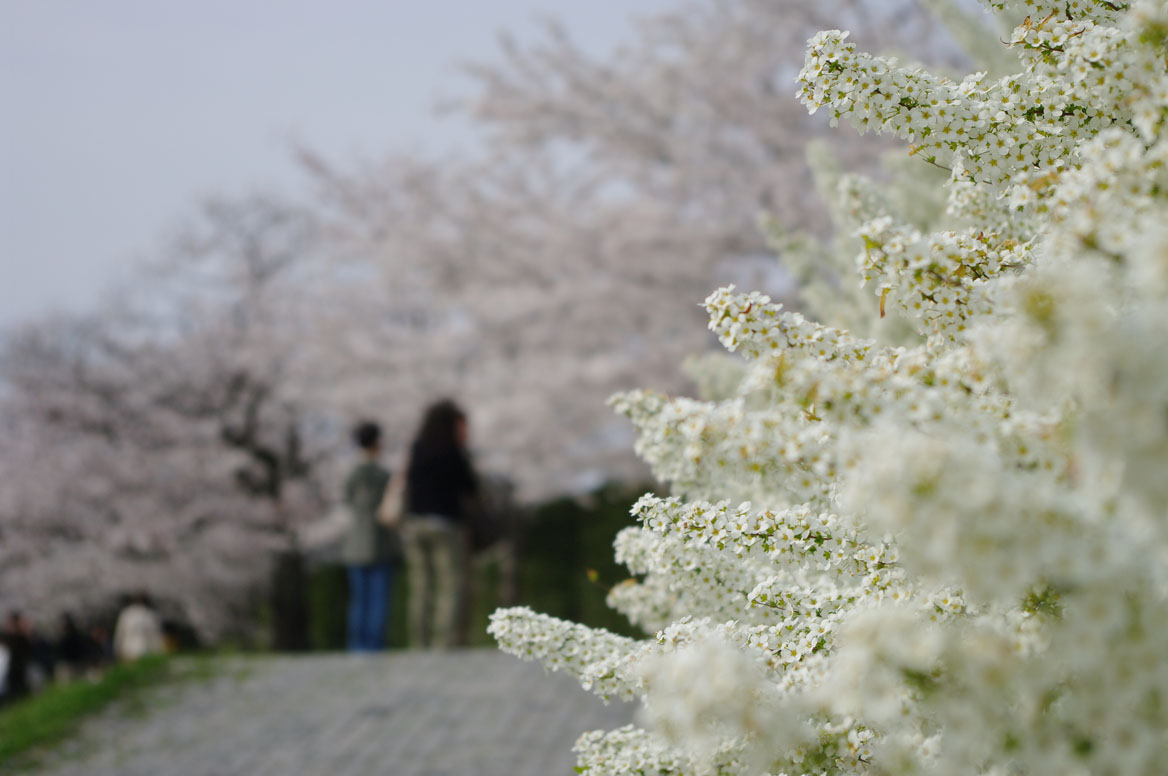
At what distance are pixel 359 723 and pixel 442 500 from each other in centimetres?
198

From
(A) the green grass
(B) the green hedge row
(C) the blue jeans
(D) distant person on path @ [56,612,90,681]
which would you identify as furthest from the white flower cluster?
(D) distant person on path @ [56,612,90,681]

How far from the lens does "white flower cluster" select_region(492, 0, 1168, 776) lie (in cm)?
116

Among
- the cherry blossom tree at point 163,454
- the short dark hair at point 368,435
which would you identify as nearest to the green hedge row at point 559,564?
the cherry blossom tree at point 163,454

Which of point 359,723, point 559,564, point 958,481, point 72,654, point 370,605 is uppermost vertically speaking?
point 958,481

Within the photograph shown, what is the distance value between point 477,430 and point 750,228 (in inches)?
178

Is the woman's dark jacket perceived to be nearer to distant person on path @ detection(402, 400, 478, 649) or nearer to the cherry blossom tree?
distant person on path @ detection(402, 400, 478, 649)

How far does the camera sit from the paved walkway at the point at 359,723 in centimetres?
568

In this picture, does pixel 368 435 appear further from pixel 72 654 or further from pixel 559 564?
pixel 72 654

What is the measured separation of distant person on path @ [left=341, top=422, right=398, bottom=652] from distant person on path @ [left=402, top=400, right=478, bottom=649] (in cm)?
34

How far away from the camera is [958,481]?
3.79 feet

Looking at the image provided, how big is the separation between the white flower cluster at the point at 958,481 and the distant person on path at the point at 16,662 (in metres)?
12.8

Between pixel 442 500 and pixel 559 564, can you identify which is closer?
pixel 442 500

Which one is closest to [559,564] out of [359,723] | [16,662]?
[16,662]

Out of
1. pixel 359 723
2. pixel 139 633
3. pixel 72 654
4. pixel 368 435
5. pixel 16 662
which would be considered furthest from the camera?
pixel 72 654
